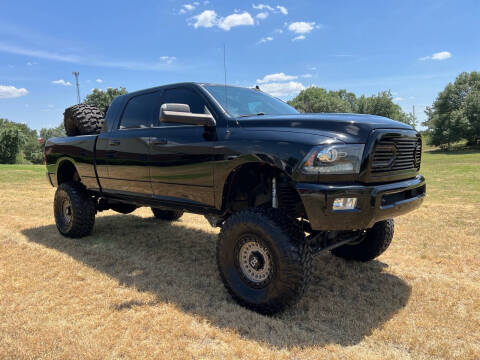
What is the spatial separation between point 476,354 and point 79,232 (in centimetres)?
511

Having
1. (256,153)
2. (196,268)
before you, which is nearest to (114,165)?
(196,268)

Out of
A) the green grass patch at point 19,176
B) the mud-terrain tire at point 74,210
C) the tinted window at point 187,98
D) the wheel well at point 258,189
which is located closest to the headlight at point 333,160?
the wheel well at point 258,189

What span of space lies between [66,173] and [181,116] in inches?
149

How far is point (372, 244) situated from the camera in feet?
13.6

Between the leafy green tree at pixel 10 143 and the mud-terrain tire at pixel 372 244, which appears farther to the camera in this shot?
the leafy green tree at pixel 10 143

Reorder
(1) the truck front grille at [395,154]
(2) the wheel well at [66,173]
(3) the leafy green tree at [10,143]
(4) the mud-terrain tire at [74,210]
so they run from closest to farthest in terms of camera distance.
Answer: (1) the truck front grille at [395,154], (4) the mud-terrain tire at [74,210], (2) the wheel well at [66,173], (3) the leafy green tree at [10,143]

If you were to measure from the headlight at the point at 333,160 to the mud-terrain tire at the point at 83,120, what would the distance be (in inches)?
158

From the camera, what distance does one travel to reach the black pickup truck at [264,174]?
2.73m

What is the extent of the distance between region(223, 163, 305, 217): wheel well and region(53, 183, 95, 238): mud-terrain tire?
9.44 ft

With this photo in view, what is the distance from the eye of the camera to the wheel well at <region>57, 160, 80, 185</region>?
591 cm

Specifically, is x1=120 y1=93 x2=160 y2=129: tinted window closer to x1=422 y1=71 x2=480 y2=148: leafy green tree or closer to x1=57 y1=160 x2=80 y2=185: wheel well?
x1=57 y1=160 x2=80 y2=185: wheel well

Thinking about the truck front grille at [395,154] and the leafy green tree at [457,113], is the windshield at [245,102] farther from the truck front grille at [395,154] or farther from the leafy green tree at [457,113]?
the leafy green tree at [457,113]

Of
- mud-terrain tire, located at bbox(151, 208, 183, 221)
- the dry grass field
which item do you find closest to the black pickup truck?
the dry grass field

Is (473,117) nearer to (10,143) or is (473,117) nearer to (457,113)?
(457,113)
